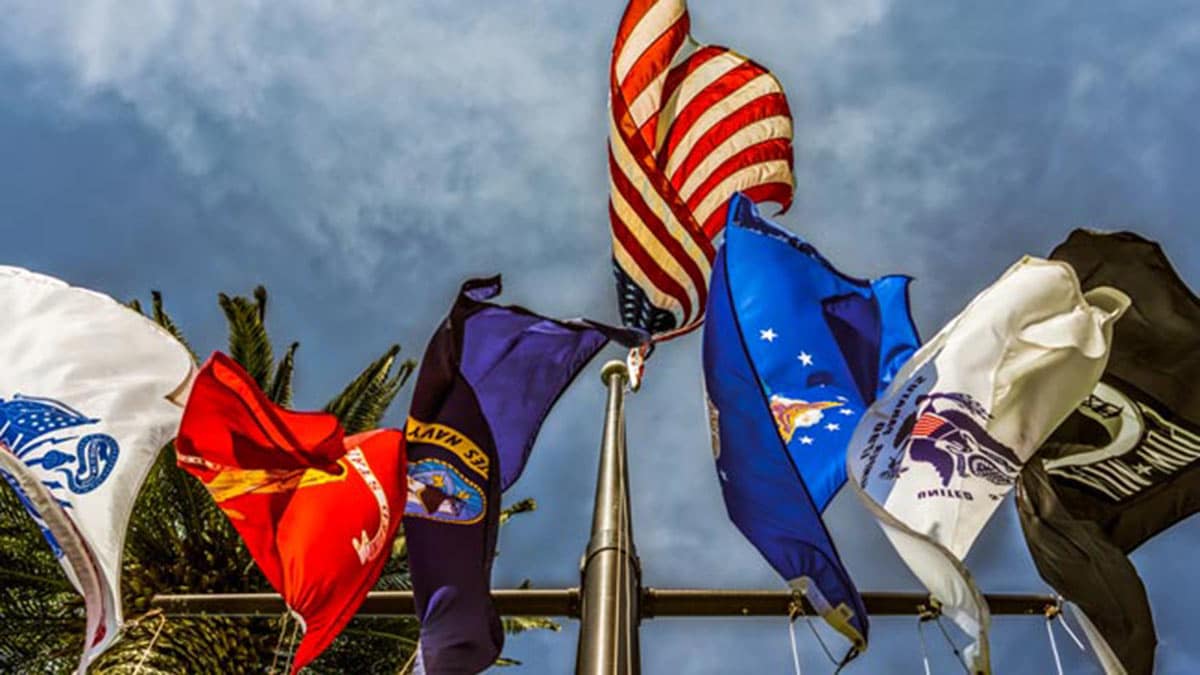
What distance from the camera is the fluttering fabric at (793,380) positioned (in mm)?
5285

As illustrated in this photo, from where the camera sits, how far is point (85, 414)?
6.77m

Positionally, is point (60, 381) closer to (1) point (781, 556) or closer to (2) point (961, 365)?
(1) point (781, 556)

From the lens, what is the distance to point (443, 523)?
232 inches

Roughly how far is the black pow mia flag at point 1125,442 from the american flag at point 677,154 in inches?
121

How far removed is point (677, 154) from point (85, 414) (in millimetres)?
5458

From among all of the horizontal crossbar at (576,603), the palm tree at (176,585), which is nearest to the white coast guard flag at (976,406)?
the horizontal crossbar at (576,603)

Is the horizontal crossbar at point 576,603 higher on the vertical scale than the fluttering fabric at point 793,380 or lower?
lower

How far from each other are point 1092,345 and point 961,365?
0.76 m

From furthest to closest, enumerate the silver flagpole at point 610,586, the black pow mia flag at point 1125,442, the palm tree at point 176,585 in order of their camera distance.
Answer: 1. the palm tree at point 176,585
2. the black pow mia flag at point 1125,442
3. the silver flagpole at point 610,586

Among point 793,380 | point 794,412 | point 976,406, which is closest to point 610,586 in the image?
point 794,412

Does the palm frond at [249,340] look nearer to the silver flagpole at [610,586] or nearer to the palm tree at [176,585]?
the palm tree at [176,585]

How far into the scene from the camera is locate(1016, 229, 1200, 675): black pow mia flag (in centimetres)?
644

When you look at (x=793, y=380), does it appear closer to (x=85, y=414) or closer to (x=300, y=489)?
(x=300, y=489)

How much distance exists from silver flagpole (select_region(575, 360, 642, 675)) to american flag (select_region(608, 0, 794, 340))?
2.57 meters
